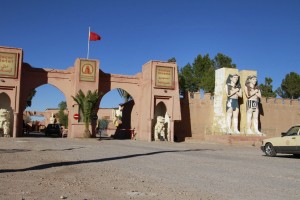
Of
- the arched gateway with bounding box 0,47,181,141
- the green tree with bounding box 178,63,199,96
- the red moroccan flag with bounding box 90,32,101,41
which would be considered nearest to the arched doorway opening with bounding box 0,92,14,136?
the arched gateway with bounding box 0,47,181,141

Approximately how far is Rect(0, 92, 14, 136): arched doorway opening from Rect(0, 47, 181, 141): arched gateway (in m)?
0.09

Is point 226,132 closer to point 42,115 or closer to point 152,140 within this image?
point 152,140

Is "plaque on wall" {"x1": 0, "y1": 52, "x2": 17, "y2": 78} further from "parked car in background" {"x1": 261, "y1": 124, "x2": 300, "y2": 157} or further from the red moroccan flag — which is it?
"parked car in background" {"x1": 261, "y1": 124, "x2": 300, "y2": 157}

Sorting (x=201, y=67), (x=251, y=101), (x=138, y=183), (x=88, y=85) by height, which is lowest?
(x=138, y=183)

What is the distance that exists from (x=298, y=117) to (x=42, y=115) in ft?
179

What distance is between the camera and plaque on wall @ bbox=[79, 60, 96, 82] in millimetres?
33656

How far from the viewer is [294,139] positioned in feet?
54.4

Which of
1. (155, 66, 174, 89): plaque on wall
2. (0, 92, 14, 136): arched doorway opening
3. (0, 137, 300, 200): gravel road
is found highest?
(155, 66, 174, 89): plaque on wall

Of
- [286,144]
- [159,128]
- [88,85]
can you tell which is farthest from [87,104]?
[286,144]

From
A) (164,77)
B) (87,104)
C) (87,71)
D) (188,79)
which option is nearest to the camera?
(87,104)

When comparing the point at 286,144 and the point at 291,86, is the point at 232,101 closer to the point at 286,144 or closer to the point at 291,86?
the point at 286,144

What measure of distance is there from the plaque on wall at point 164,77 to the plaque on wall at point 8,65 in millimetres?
12211

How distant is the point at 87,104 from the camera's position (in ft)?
105

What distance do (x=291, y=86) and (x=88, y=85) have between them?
171ft
